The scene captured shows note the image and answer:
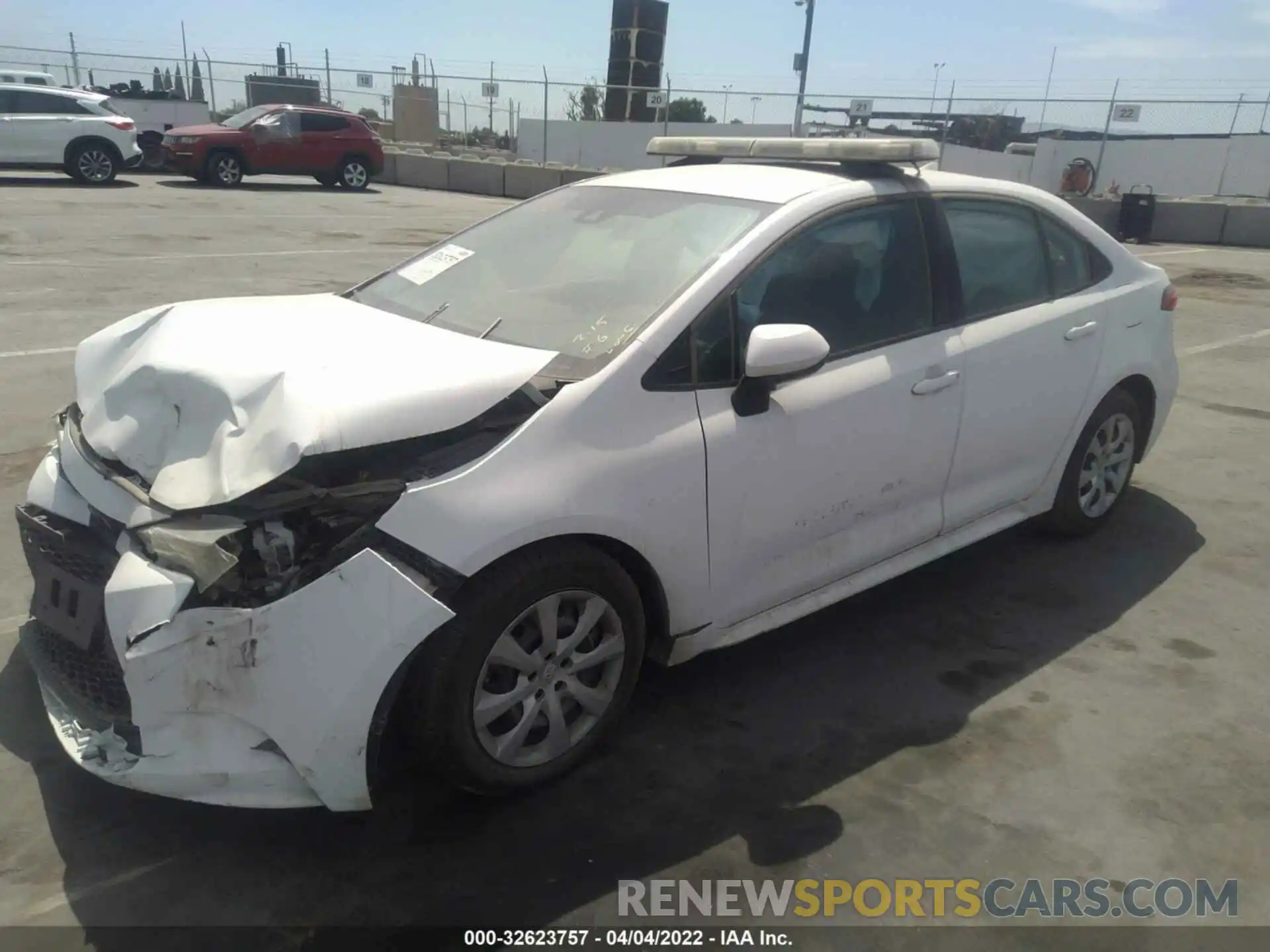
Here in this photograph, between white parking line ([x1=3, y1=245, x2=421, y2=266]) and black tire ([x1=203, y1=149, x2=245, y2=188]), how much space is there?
9467 mm

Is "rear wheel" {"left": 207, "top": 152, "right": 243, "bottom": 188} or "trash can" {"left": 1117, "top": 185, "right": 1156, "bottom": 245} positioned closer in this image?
"trash can" {"left": 1117, "top": 185, "right": 1156, "bottom": 245}

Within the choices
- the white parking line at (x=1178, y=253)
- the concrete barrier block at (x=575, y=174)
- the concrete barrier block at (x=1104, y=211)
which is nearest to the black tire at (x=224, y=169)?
the concrete barrier block at (x=575, y=174)

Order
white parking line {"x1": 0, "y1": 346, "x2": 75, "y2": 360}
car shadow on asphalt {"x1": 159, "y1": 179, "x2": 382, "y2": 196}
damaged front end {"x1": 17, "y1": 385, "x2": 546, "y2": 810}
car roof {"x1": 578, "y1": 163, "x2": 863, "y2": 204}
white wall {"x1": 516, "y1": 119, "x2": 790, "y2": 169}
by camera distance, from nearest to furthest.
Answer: damaged front end {"x1": 17, "y1": 385, "x2": 546, "y2": 810} < car roof {"x1": 578, "y1": 163, "x2": 863, "y2": 204} < white parking line {"x1": 0, "y1": 346, "x2": 75, "y2": 360} < car shadow on asphalt {"x1": 159, "y1": 179, "x2": 382, "y2": 196} < white wall {"x1": 516, "y1": 119, "x2": 790, "y2": 169}

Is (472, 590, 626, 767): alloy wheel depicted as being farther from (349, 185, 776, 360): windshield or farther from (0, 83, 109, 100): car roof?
(0, 83, 109, 100): car roof

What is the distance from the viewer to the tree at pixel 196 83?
28.5m

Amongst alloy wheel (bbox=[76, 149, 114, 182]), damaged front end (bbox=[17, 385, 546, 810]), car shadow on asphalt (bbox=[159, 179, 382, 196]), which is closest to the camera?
damaged front end (bbox=[17, 385, 546, 810])

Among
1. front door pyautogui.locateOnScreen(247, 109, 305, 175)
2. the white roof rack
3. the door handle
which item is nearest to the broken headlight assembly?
the door handle

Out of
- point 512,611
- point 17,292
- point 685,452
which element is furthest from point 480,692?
point 17,292

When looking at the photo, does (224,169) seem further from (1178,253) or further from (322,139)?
(1178,253)

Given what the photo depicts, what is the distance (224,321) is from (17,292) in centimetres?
740

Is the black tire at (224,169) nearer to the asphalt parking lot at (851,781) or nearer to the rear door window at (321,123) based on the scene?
the rear door window at (321,123)

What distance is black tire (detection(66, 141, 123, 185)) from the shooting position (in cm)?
1875

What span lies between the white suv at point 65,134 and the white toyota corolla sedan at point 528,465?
1832 centimetres

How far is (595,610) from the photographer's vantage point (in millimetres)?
2793
